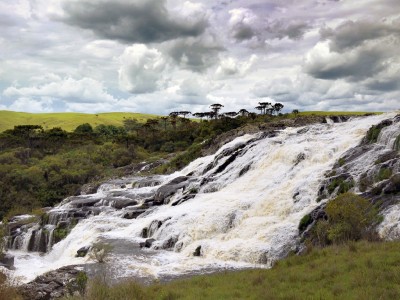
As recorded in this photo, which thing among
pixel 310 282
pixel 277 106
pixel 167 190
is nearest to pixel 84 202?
pixel 167 190

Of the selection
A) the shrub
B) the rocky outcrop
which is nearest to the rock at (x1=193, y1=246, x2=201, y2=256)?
the shrub

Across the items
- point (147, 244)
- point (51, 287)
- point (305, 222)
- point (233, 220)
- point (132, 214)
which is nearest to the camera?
point (51, 287)

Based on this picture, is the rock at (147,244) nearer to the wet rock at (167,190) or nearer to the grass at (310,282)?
the wet rock at (167,190)

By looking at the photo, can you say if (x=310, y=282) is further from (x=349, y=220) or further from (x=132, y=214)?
(x=132, y=214)

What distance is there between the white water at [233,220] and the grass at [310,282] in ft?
19.6

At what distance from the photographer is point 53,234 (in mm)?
38625

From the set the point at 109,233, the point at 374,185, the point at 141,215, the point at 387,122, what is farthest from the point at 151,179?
the point at 374,185

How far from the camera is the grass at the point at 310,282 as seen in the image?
12727 millimetres

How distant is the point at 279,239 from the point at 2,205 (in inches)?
2282

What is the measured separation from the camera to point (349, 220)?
20.5 m

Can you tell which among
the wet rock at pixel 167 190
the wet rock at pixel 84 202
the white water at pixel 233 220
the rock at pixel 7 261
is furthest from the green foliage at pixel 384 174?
the wet rock at pixel 84 202

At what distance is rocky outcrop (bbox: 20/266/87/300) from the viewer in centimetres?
1772

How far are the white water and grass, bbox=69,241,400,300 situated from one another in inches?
236

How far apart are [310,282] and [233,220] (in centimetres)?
1537
